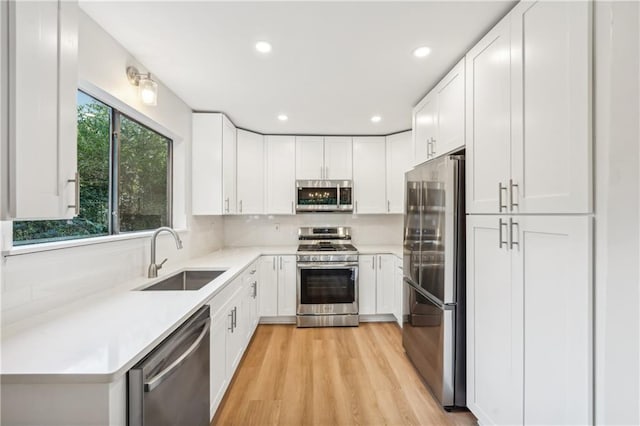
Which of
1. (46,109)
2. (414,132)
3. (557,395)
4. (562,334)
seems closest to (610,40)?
(562,334)

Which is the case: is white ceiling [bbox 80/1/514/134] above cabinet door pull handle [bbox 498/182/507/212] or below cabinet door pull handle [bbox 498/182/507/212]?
above

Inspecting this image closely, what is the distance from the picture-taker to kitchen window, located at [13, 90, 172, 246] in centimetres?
151

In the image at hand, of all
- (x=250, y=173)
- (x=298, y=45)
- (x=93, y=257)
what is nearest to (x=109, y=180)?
(x=93, y=257)

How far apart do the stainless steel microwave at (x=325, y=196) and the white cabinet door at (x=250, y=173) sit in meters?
0.53

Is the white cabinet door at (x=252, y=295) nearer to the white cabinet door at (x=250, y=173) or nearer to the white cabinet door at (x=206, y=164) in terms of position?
the white cabinet door at (x=206, y=164)

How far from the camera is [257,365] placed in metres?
2.51

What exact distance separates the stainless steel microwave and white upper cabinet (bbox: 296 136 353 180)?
0.11 metres

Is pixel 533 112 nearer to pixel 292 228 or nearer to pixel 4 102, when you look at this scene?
pixel 4 102

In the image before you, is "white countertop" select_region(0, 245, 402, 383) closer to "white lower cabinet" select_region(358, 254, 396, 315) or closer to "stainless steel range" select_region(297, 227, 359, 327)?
"stainless steel range" select_region(297, 227, 359, 327)

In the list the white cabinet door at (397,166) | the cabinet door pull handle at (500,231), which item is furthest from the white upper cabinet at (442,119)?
the white cabinet door at (397,166)

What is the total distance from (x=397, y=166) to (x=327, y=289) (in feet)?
6.03

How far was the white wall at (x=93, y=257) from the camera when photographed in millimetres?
1184

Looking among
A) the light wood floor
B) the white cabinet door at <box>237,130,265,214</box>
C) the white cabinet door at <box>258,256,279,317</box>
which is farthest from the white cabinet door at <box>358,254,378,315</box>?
the white cabinet door at <box>237,130,265,214</box>

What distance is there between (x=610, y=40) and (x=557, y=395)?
1.39 meters
